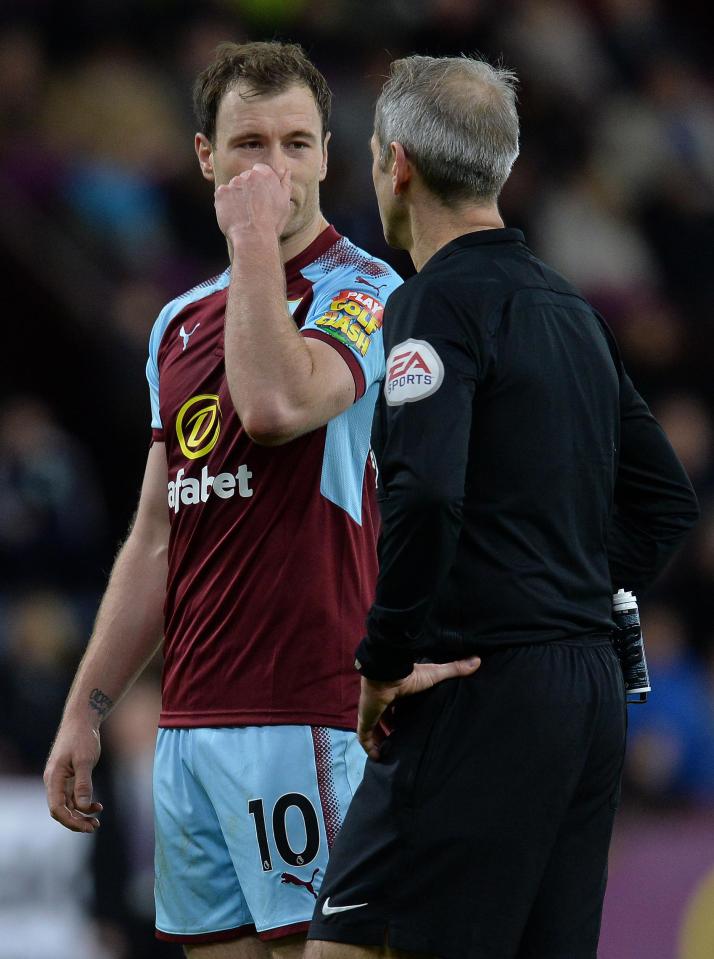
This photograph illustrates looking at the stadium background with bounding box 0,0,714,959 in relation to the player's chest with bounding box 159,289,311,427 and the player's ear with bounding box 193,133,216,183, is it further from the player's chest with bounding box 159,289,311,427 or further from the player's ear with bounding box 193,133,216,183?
the player's ear with bounding box 193,133,216,183

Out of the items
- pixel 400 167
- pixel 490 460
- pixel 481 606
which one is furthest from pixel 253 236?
pixel 481 606

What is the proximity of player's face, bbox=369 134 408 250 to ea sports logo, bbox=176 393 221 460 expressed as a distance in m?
0.66

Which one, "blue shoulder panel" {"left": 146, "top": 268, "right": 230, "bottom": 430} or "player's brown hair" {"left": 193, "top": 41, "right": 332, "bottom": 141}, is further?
"blue shoulder panel" {"left": 146, "top": 268, "right": 230, "bottom": 430}

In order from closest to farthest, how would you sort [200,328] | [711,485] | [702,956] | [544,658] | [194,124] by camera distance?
1. [544,658]
2. [200,328]
3. [702,956]
4. [711,485]
5. [194,124]

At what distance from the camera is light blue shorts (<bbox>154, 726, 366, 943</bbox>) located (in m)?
3.18

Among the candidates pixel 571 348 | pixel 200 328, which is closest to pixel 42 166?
pixel 200 328

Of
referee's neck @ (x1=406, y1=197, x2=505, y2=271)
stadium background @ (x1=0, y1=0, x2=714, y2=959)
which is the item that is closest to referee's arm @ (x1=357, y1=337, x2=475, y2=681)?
referee's neck @ (x1=406, y1=197, x2=505, y2=271)

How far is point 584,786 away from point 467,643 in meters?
0.35

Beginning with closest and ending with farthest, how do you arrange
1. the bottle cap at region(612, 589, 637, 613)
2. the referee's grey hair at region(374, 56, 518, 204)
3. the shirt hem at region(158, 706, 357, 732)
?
1. the referee's grey hair at region(374, 56, 518, 204)
2. the bottle cap at region(612, 589, 637, 613)
3. the shirt hem at region(158, 706, 357, 732)

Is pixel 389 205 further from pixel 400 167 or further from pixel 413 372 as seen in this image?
pixel 413 372

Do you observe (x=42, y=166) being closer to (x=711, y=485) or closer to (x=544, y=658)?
(x=711, y=485)

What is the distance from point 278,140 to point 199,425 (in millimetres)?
687

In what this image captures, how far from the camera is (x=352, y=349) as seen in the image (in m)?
3.23

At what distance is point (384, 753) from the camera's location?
2.76 meters
